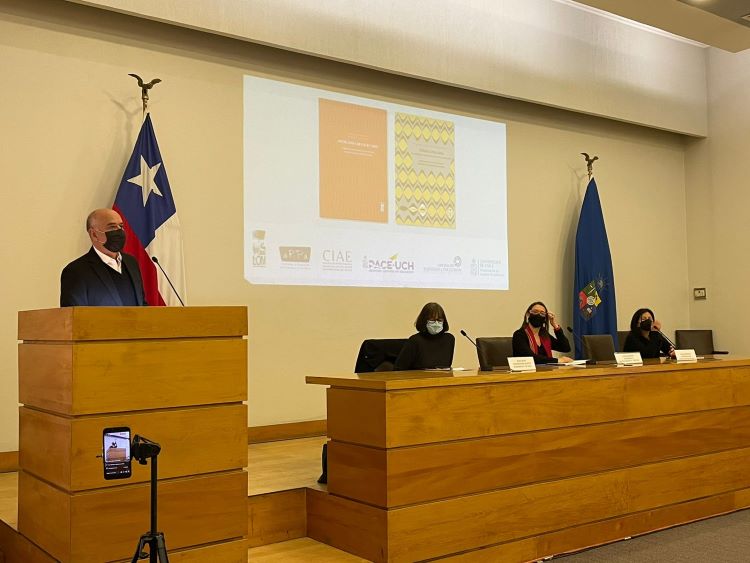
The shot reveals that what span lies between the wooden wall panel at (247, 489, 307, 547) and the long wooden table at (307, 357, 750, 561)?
2.3 inches

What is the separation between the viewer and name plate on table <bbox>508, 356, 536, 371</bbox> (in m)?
4.05

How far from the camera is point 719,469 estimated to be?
483 cm

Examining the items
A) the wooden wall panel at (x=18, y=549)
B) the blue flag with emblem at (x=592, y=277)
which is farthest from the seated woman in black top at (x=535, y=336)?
the wooden wall panel at (x=18, y=549)

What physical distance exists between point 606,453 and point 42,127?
3840mm

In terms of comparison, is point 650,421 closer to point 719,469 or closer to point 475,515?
point 719,469

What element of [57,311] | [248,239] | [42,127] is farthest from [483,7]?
[57,311]

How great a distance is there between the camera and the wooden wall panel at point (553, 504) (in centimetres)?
347

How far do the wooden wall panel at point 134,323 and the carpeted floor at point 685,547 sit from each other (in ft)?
6.80

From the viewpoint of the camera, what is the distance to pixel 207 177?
18.4 feet

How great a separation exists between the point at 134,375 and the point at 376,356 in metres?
2.06

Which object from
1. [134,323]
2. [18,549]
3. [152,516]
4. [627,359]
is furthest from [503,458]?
[18,549]

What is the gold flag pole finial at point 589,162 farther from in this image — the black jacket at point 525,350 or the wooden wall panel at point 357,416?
the wooden wall panel at point 357,416

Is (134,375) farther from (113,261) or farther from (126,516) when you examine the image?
(113,261)

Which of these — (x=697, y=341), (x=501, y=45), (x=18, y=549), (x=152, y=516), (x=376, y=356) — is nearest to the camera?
(x=152, y=516)
